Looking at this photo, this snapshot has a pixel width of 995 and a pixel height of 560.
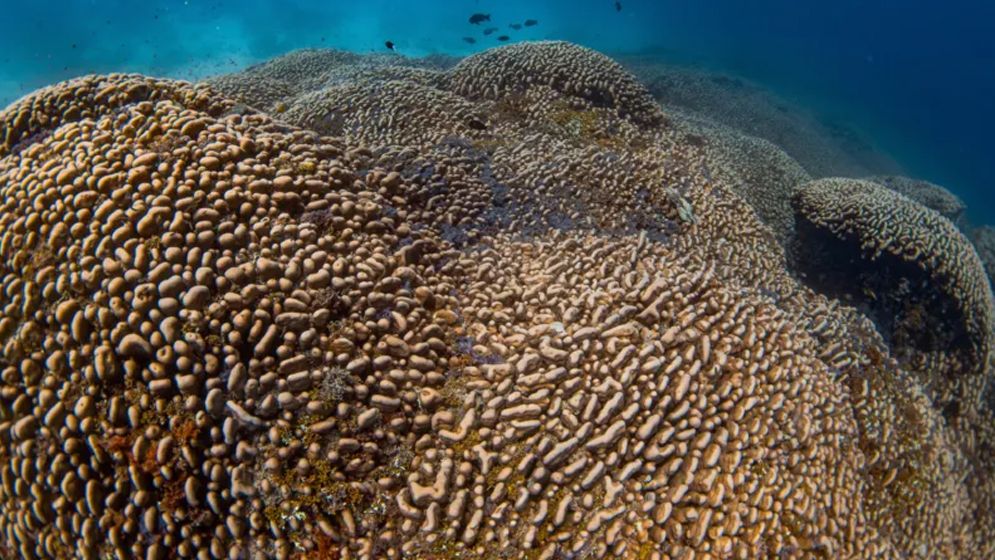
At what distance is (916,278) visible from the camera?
630 cm

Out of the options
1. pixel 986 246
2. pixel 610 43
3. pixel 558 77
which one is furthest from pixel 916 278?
pixel 610 43

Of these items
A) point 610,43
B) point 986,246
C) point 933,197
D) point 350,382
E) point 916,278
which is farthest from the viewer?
point 610,43

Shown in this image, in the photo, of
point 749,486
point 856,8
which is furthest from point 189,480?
point 856,8

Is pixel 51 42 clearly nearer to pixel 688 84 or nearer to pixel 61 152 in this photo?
pixel 688 84

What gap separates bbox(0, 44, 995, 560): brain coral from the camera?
2.35 meters

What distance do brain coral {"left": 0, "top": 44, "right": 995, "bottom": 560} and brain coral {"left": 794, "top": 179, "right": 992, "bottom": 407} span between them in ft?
9.58

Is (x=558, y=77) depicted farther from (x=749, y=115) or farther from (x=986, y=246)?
(x=986, y=246)

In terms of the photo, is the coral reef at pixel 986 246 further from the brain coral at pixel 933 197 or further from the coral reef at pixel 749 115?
the coral reef at pixel 749 115

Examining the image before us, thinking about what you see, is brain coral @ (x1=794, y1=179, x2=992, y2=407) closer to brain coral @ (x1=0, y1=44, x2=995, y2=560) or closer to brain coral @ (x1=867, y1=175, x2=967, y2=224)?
brain coral @ (x1=0, y1=44, x2=995, y2=560)

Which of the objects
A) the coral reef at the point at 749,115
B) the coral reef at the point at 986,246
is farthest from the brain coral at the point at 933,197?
the coral reef at the point at 749,115

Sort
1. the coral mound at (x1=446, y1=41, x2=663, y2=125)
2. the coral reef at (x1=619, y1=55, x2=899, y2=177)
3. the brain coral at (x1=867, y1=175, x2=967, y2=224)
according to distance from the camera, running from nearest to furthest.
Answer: the coral mound at (x1=446, y1=41, x2=663, y2=125), the brain coral at (x1=867, y1=175, x2=967, y2=224), the coral reef at (x1=619, y1=55, x2=899, y2=177)

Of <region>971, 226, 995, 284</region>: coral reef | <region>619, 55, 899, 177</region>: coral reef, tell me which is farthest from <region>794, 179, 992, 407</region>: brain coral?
<region>971, 226, 995, 284</region>: coral reef

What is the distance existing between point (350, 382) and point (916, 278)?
735cm

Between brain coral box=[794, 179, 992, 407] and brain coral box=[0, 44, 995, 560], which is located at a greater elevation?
brain coral box=[794, 179, 992, 407]
